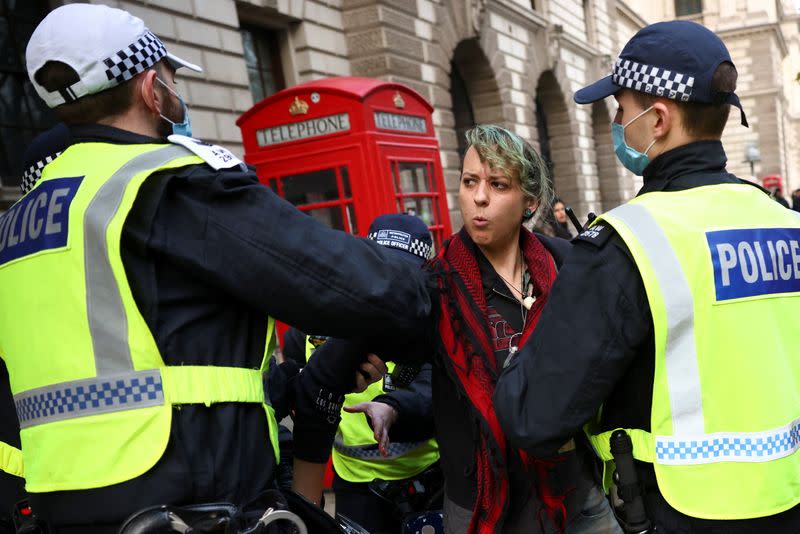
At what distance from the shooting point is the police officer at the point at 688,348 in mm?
1394

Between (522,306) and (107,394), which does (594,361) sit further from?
(107,394)

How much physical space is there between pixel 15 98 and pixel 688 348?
5.75 metres

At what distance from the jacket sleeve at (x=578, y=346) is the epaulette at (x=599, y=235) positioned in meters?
0.01

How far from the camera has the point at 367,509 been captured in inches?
101

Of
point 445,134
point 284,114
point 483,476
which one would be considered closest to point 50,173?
point 483,476

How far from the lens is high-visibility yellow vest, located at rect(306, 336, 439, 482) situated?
255cm

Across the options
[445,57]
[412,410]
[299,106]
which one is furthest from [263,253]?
[445,57]

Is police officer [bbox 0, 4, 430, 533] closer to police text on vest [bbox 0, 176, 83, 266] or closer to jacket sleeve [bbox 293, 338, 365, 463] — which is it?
police text on vest [bbox 0, 176, 83, 266]

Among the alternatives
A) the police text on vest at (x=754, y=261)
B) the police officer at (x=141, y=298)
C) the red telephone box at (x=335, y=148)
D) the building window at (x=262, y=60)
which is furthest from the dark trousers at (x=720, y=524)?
the building window at (x=262, y=60)

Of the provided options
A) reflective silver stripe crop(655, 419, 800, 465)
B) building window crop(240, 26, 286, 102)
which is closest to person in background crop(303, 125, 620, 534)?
reflective silver stripe crop(655, 419, 800, 465)

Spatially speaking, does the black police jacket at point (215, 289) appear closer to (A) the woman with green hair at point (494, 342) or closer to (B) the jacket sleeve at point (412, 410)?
(A) the woman with green hair at point (494, 342)

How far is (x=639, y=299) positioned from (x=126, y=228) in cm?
109

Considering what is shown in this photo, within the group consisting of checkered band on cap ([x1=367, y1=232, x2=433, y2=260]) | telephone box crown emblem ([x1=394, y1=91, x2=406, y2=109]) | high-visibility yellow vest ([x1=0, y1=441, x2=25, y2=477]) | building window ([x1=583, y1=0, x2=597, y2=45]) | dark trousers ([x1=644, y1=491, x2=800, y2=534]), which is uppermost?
building window ([x1=583, y1=0, x2=597, y2=45])

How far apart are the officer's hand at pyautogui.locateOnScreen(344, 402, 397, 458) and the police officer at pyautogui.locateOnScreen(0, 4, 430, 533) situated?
81 centimetres
